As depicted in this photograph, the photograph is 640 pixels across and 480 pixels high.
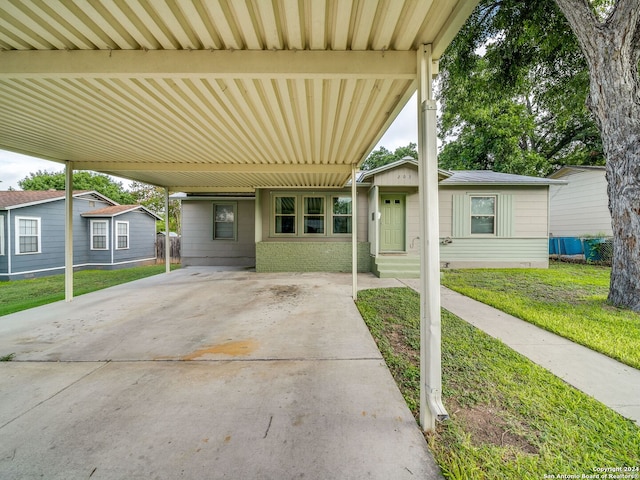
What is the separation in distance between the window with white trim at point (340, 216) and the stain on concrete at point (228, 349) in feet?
20.3

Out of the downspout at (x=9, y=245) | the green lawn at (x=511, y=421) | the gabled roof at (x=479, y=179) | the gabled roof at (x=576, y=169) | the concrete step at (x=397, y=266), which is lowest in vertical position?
the green lawn at (x=511, y=421)

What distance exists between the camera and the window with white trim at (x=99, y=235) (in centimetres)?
1146

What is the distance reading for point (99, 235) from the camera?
453 inches

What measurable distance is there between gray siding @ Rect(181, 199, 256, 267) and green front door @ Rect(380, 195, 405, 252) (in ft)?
16.5

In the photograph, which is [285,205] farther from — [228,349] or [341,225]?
[228,349]

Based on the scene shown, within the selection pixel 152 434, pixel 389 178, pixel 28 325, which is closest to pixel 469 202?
pixel 389 178

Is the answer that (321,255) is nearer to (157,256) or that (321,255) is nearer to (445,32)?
→ (445,32)

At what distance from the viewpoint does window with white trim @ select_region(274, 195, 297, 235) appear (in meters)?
8.98

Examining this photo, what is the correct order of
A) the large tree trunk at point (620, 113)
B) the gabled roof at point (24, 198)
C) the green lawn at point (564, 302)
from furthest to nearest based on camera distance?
the gabled roof at point (24, 198)
the large tree trunk at point (620, 113)
the green lawn at point (564, 302)

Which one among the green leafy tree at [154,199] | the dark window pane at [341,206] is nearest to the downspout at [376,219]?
the dark window pane at [341,206]

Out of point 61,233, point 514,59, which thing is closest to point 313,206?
point 514,59

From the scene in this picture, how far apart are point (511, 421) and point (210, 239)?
10178 millimetres

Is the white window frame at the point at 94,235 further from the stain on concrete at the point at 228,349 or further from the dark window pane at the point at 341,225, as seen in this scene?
the stain on concrete at the point at 228,349

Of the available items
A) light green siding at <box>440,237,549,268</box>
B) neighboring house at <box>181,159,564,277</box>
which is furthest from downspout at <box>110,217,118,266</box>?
light green siding at <box>440,237,549,268</box>
